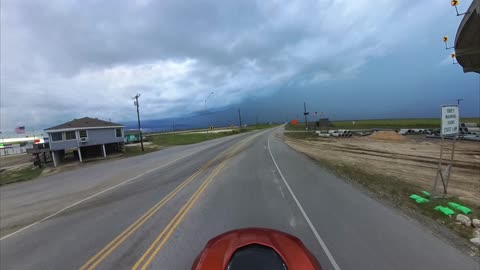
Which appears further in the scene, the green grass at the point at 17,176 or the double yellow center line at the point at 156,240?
the green grass at the point at 17,176

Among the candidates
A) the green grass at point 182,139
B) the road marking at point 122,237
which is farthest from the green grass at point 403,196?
the green grass at point 182,139

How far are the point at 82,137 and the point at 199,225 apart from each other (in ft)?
108

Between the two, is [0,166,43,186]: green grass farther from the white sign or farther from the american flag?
the american flag

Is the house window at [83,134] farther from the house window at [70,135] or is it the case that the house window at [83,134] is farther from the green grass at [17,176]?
the green grass at [17,176]

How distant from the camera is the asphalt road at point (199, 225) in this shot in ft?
18.3

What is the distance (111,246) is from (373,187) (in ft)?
35.1

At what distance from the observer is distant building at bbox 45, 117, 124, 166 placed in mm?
31891

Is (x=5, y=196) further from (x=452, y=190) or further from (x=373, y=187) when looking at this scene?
(x=452, y=190)

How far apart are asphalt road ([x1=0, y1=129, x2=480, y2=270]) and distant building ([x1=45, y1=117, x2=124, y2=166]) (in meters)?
21.8

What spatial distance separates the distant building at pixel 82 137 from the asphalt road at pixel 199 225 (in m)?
21.8

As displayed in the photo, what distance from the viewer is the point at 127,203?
1046 centimetres

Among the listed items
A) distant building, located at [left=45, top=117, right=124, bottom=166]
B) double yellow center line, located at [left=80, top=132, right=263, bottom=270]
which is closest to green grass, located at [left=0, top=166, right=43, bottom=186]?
distant building, located at [left=45, top=117, right=124, bottom=166]

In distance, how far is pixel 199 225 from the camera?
7320mm

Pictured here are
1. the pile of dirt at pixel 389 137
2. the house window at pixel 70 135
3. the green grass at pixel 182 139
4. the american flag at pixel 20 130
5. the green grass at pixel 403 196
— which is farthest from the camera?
the american flag at pixel 20 130
